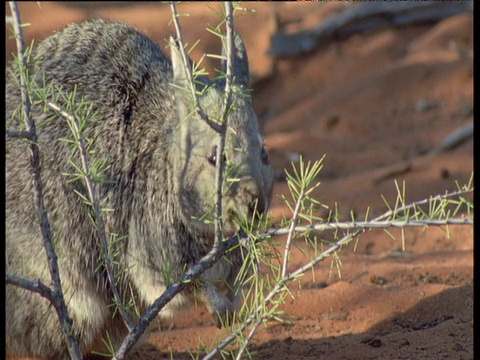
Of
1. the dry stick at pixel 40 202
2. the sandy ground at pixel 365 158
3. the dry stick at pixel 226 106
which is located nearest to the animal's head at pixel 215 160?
the dry stick at pixel 226 106

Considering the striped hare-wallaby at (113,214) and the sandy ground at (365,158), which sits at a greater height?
the striped hare-wallaby at (113,214)

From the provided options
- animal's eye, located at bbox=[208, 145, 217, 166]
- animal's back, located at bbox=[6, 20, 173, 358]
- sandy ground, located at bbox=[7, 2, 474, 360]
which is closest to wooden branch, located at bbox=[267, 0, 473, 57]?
sandy ground, located at bbox=[7, 2, 474, 360]

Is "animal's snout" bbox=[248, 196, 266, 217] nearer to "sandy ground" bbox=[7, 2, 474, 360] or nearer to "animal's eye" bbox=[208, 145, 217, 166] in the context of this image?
"animal's eye" bbox=[208, 145, 217, 166]

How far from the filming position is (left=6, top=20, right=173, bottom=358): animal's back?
3797 millimetres

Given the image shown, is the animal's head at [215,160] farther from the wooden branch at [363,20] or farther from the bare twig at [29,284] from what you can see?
the wooden branch at [363,20]

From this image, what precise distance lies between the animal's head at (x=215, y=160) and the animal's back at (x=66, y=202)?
25 cm

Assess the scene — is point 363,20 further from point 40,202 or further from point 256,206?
point 40,202

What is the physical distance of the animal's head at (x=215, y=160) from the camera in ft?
11.1

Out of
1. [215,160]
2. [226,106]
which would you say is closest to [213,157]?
[215,160]

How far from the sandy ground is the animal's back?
0.69 metres

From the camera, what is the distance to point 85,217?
12.5 ft

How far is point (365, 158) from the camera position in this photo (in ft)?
26.8

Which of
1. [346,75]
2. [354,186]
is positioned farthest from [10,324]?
[346,75]

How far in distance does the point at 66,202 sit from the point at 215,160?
788 millimetres
